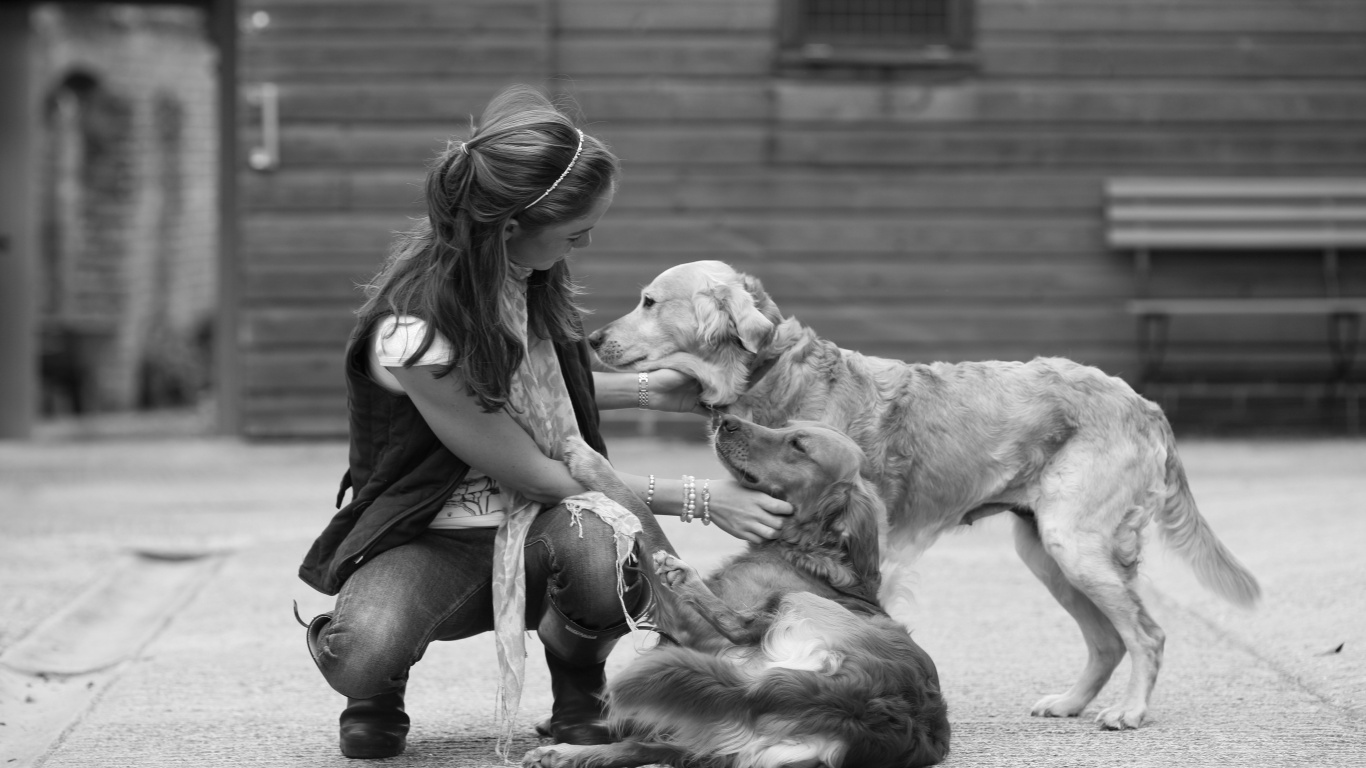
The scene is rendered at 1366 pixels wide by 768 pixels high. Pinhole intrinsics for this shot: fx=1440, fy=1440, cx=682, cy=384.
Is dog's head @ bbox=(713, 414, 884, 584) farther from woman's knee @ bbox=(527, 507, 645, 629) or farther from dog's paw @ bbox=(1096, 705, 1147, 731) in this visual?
dog's paw @ bbox=(1096, 705, 1147, 731)

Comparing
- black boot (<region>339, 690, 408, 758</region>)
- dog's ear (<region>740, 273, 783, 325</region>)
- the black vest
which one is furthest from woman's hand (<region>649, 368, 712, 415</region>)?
black boot (<region>339, 690, 408, 758</region>)

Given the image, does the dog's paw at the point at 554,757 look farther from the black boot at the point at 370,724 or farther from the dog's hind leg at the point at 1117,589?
the dog's hind leg at the point at 1117,589

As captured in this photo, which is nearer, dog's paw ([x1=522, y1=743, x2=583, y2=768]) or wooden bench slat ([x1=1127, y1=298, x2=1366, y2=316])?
dog's paw ([x1=522, y1=743, x2=583, y2=768])

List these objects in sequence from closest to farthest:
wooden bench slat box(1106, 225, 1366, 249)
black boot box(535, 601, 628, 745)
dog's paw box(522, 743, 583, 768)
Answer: dog's paw box(522, 743, 583, 768)
black boot box(535, 601, 628, 745)
wooden bench slat box(1106, 225, 1366, 249)

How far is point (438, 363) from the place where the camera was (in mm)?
3037

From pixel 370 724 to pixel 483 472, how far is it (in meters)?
0.62

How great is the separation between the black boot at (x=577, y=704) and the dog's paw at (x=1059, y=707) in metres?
1.15

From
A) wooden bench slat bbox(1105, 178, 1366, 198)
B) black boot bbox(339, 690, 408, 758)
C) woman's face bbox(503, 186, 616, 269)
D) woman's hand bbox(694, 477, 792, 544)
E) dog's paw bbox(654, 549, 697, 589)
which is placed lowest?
black boot bbox(339, 690, 408, 758)

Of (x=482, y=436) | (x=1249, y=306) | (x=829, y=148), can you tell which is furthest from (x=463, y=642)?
(x=1249, y=306)

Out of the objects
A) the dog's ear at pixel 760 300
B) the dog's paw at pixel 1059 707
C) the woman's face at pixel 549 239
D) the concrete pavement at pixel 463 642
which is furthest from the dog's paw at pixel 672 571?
the dog's paw at pixel 1059 707

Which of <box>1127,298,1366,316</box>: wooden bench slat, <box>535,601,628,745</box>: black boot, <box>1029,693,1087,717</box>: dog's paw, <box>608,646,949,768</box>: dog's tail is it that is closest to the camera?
<box>608,646,949,768</box>: dog's tail

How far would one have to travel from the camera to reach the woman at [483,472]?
305 cm

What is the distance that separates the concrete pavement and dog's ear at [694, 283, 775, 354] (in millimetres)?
896

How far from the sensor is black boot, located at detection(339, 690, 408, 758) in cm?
321
